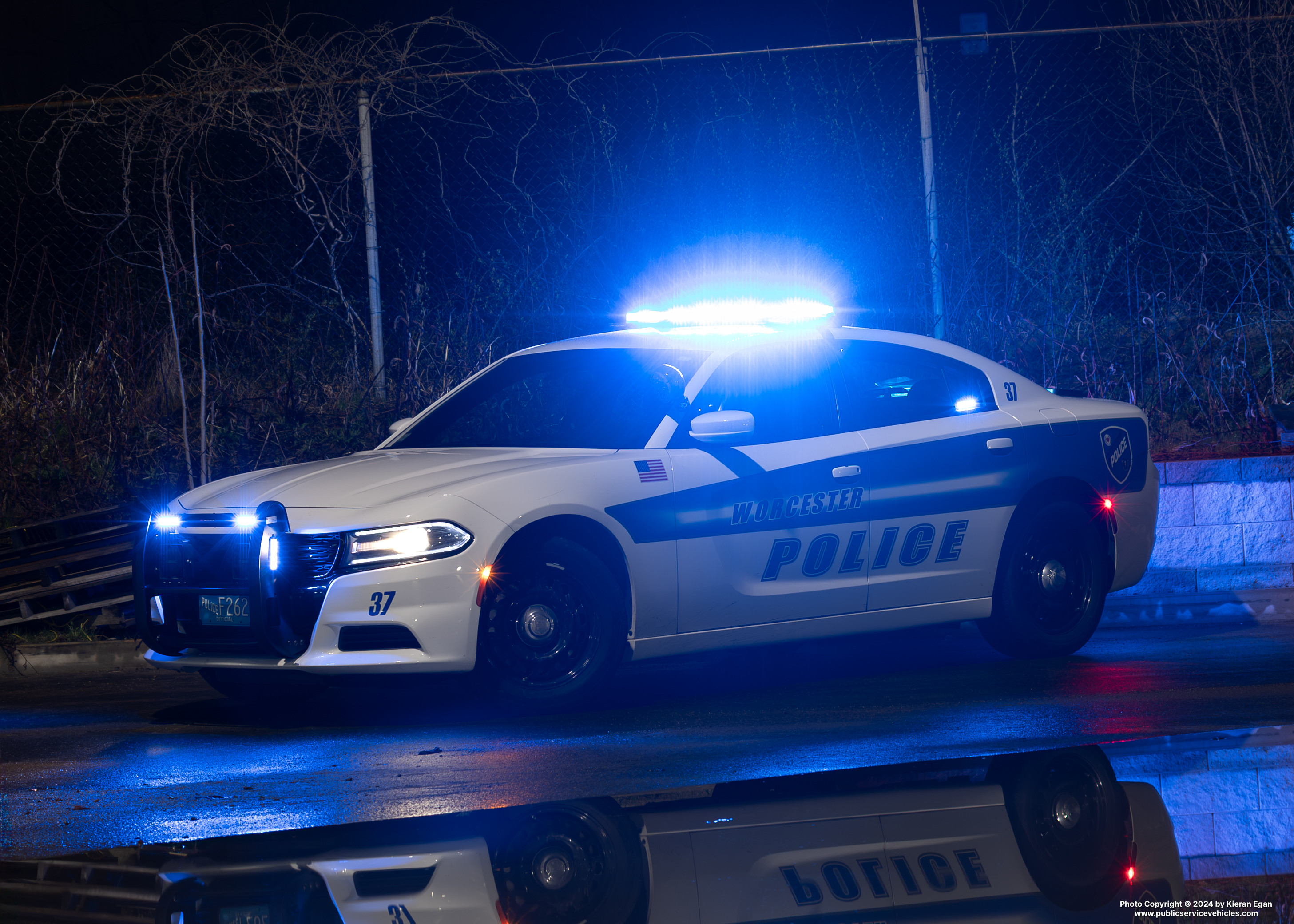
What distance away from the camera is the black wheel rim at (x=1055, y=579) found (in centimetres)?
735

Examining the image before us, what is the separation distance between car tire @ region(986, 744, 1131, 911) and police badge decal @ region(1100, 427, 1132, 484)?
9.17 feet

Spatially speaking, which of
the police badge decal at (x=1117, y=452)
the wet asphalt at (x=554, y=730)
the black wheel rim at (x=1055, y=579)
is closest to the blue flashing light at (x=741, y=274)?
the police badge decal at (x=1117, y=452)

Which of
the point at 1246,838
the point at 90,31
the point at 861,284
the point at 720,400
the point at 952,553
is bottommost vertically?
the point at 1246,838

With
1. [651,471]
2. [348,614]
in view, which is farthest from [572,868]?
[651,471]

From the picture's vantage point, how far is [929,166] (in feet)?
32.7

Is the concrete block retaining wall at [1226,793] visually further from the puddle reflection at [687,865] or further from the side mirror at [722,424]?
the side mirror at [722,424]

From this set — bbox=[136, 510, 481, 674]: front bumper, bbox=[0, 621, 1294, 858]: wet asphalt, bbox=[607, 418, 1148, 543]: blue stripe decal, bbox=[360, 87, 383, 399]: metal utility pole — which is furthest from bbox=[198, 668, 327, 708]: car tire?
bbox=[360, 87, 383, 399]: metal utility pole

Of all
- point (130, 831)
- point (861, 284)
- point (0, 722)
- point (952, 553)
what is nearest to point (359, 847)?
point (130, 831)

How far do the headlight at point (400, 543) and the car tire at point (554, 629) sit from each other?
0.91ft

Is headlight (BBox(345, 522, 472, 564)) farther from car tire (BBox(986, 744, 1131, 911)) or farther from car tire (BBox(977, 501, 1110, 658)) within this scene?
car tire (BBox(977, 501, 1110, 658))

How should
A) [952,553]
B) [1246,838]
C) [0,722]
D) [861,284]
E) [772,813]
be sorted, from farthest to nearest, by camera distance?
[861,284], [952,553], [0,722], [772,813], [1246,838]

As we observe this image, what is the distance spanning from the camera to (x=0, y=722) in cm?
640

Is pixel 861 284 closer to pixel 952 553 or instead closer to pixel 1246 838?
pixel 952 553

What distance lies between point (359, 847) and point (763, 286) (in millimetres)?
7714
